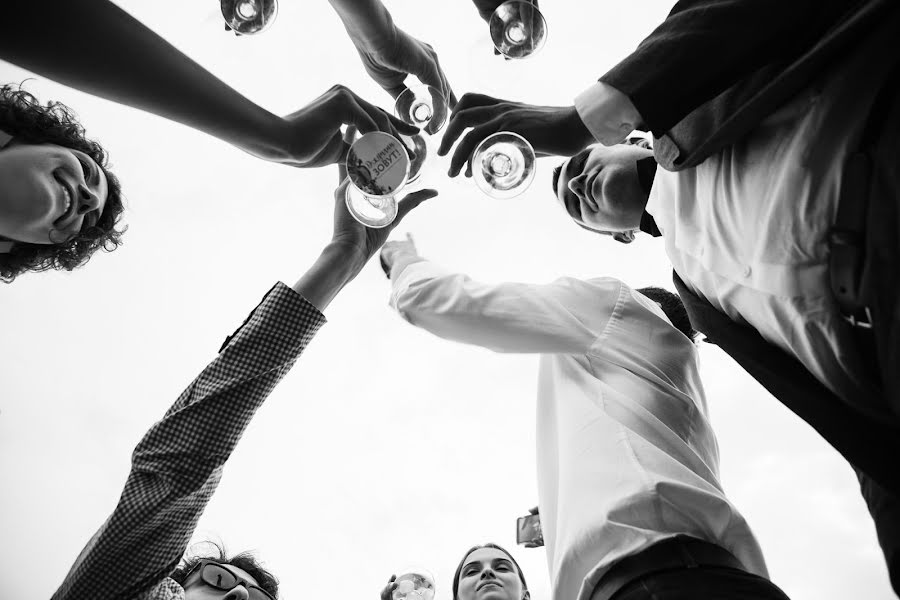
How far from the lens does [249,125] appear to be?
1329mm

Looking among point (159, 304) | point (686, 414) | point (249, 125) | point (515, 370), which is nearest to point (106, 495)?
point (159, 304)

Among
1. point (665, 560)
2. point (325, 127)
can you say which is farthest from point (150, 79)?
point (665, 560)

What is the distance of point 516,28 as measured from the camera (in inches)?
69.5

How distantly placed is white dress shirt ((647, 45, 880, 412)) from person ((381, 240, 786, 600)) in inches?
18.2

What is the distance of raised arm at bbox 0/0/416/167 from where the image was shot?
0.93 metres

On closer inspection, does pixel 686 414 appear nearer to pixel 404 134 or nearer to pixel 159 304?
pixel 404 134

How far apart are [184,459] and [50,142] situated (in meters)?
1.39

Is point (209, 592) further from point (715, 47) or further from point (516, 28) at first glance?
point (715, 47)

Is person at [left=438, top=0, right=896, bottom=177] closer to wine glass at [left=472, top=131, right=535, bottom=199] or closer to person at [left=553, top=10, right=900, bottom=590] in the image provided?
person at [left=553, top=10, right=900, bottom=590]

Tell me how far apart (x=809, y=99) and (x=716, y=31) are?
20 cm

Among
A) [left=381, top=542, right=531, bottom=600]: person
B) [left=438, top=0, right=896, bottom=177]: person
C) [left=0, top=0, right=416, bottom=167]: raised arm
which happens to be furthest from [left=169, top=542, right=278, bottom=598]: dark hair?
[left=438, top=0, right=896, bottom=177]: person

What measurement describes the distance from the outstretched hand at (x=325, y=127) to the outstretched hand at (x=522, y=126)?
29 centimetres

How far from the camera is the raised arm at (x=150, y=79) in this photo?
93 cm

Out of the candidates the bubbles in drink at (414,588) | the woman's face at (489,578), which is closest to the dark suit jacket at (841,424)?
the woman's face at (489,578)
